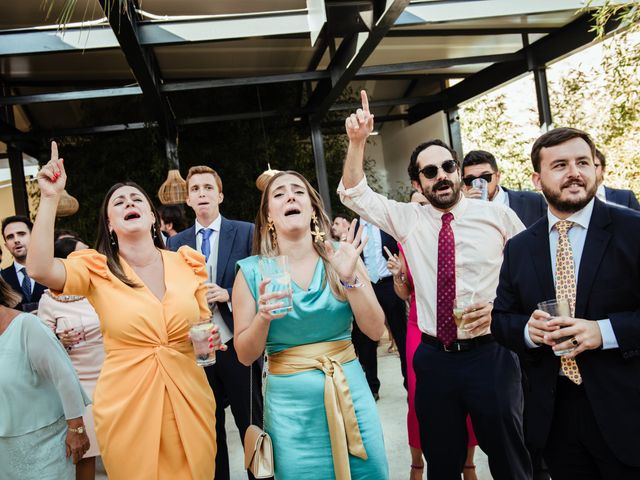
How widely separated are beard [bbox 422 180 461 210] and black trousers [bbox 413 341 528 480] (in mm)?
706

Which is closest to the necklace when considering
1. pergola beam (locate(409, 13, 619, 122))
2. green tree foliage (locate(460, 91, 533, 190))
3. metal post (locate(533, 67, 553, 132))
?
pergola beam (locate(409, 13, 619, 122))

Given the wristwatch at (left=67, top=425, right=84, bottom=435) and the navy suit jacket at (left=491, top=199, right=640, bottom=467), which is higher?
the navy suit jacket at (left=491, top=199, right=640, bottom=467)

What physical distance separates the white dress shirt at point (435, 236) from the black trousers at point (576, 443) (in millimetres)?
693

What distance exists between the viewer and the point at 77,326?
157 inches

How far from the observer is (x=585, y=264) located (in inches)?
80.4

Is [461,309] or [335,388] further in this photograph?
[461,309]

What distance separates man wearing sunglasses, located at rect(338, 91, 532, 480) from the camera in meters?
2.70

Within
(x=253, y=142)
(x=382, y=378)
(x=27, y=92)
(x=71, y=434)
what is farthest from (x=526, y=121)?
(x=71, y=434)

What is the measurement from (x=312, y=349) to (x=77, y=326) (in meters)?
2.26

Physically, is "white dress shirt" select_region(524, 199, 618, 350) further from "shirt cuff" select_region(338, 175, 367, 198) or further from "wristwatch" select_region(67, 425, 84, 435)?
"wristwatch" select_region(67, 425, 84, 435)

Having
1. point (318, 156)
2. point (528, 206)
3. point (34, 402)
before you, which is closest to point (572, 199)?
point (528, 206)

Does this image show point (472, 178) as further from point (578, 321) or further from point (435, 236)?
point (578, 321)

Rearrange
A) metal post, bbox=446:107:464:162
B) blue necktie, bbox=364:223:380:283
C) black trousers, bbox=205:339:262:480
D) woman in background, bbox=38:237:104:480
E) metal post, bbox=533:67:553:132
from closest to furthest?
black trousers, bbox=205:339:262:480
woman in background, bbox=38:237:104:480
blue necktie, bbox=364:223:380:283
metal post, bbox=533:67:553:132
metal post, bbox=446:107:464:162

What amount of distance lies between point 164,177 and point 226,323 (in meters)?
6.71
